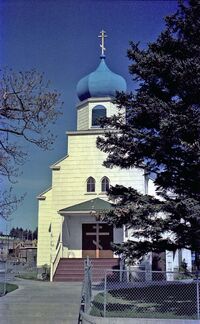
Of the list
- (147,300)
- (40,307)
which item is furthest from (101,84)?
(40,307)

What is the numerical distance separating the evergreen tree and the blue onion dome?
570 inches

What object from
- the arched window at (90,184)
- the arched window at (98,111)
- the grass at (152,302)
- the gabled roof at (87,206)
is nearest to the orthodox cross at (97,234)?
the gabled roof at (87,206)

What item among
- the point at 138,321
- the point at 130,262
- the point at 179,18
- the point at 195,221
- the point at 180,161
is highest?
the point at 179,18

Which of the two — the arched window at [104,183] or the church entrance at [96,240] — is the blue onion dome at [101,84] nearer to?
the arched window at [104,183]

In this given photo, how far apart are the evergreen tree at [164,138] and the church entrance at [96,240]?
11.1m

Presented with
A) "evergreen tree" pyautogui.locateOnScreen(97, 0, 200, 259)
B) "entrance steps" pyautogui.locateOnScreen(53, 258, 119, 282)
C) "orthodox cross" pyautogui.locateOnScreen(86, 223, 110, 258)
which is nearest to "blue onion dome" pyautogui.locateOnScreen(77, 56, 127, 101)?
"orthodox cross" pyautogui.locateOnScreen(86, 223, 110, 258)

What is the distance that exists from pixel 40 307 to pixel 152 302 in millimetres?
3314

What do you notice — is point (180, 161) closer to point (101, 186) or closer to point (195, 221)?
point (195, 221)

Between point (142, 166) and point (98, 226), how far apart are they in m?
11.7

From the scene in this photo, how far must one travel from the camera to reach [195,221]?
39.5ft

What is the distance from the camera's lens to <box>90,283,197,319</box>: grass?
38.5ft

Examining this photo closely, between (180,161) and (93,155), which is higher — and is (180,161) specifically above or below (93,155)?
below

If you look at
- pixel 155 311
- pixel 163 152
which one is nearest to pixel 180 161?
pixel 163 152

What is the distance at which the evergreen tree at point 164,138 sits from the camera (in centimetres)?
1248
